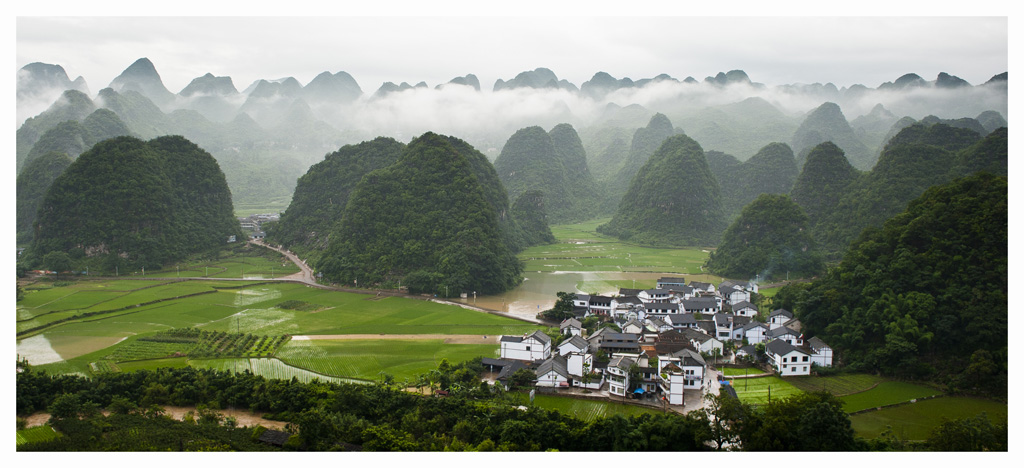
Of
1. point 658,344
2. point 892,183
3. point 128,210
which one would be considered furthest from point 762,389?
point 128,210

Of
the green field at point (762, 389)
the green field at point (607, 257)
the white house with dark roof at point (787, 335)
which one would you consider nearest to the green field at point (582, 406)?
the green field at point (762, 389)

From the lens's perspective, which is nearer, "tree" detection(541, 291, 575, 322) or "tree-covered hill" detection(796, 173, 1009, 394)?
"tree-covered hill" detection(796, 173, 1009, 394)

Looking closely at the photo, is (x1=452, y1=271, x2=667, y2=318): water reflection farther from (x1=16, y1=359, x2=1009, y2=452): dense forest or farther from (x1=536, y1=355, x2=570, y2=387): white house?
(x1=16, y1=359, x2=1009, y2=452): dense forest

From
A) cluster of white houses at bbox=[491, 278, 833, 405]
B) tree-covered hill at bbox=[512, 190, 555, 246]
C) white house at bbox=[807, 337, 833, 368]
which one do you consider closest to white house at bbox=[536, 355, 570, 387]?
cluster of white houses at bbox=[491, 278, 833, 405]

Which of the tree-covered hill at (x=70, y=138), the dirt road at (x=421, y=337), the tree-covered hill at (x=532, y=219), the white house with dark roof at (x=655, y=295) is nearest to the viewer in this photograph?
the dirt road at (x=421, y=337)

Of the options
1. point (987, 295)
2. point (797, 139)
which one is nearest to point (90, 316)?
point (987, 295)

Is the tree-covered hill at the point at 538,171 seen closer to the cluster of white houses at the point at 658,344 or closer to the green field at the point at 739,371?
the cluster of white houses at the point at 658,344

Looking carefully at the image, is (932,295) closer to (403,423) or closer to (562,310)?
(562,310)
